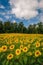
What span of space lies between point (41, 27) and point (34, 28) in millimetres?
2894

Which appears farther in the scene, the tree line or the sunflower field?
the tree line

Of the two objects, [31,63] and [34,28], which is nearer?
[31,63]

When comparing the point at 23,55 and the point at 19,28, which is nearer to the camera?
the point at 23,55

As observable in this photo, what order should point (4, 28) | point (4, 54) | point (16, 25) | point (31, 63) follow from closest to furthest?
point (31, 63) → point (4, 54) → point (4, 28) → point (16, 25)

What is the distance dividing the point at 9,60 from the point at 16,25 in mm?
52847

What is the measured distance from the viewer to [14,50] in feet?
12.0

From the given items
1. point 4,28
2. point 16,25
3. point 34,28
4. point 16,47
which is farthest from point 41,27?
point 16,47

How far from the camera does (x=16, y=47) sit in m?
3.74

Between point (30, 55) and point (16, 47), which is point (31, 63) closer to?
point (30, 55)

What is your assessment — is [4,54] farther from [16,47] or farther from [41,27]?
[41,27]

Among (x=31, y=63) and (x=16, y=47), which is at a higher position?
(x=16, y=47)

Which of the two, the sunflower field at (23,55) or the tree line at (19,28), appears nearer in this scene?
the sunflower field at (23,55)

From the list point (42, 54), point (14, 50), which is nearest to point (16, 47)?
point (14, 50)

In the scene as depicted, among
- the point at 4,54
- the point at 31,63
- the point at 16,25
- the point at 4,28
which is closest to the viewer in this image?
the point at 31,63
